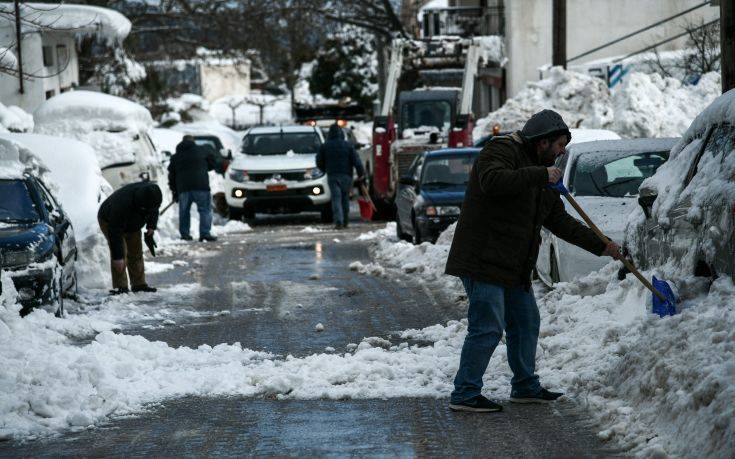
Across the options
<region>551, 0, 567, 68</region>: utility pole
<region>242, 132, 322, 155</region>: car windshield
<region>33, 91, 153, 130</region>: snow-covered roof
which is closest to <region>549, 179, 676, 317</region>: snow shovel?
<region>33, 91, 153, 130</region>: snow-covered roof

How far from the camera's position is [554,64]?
1136 inches

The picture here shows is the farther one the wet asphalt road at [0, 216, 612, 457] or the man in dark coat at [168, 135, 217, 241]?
the man in dark coat at [168, 135, 217, 241]

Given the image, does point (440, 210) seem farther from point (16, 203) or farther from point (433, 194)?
point (16, 203)

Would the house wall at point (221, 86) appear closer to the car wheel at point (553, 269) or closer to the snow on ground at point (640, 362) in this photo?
the car wheel at point (553, 269)

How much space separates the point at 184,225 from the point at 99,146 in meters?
1.96

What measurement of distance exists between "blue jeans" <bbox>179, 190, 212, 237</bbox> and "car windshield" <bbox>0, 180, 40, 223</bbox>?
8825 mm

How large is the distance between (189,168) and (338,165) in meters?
3.04

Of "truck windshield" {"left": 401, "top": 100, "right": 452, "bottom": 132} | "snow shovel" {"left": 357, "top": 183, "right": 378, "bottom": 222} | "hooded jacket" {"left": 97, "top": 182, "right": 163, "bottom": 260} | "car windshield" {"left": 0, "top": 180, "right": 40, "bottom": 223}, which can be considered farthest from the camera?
"truck windshield" {"left": 401, "top": 100, "right": 452, "bottom": 132}

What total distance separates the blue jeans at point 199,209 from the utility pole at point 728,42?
1135cm

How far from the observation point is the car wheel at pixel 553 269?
12080 mm

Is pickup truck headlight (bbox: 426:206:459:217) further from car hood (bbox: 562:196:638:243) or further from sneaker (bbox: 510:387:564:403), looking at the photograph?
sneaker (bbox: 510:387:564:403)

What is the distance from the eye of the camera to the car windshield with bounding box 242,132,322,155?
87.0 feet

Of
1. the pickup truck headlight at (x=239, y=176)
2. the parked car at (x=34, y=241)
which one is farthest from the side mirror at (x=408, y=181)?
the parked car at (x=34, y=241)

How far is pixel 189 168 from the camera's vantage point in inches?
867
